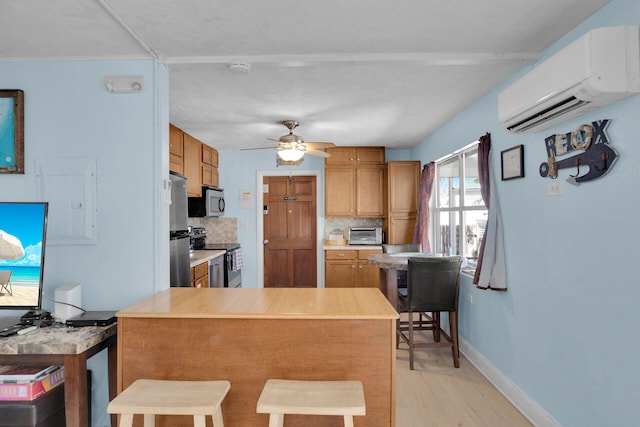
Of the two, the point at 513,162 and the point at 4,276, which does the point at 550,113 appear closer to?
the point at 513,162

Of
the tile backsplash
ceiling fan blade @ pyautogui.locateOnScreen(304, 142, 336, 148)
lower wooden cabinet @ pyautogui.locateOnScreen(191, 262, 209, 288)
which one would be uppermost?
ceiling fan blade @ pyautogui.locateOnScreen(304, 142, 336, 148)

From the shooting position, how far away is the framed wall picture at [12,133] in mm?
2213

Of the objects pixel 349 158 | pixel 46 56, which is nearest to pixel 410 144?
pixel 349 158

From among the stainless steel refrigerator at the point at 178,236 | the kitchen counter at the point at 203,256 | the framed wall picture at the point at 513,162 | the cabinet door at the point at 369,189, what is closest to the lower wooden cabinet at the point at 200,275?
the kitchen counter at the point at 203,256

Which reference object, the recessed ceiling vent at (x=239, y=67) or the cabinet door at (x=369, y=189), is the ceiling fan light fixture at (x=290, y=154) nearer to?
Answer: the recessed ceiling vent at (x=239, y=67)

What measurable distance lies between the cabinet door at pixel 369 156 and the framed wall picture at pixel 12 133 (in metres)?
4.07

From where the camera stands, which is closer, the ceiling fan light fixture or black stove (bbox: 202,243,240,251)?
the ceiling fan light fixture

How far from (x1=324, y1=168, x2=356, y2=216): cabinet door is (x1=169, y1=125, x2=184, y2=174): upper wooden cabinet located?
6.90 ft

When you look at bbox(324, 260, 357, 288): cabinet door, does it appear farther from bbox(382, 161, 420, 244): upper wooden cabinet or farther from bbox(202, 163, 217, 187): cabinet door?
bbox(202, 163, 217, 187): cabinet door

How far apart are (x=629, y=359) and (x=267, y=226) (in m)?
4.85

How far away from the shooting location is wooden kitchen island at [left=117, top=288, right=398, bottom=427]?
5.85 ft

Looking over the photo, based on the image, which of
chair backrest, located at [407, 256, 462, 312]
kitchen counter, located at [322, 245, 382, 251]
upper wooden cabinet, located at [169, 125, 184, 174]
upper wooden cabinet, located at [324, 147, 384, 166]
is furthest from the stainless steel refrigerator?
upper wooden cabinet, located at [324, 147, 384, 166]

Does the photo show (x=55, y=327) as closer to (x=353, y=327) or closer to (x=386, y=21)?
(x=353, y=327)

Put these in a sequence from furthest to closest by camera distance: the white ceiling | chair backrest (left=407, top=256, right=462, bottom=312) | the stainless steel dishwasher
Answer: the stainless steel dishwasher
chair backrest (left=407, top=256, right=462, bottom=312)
the white ceiling
